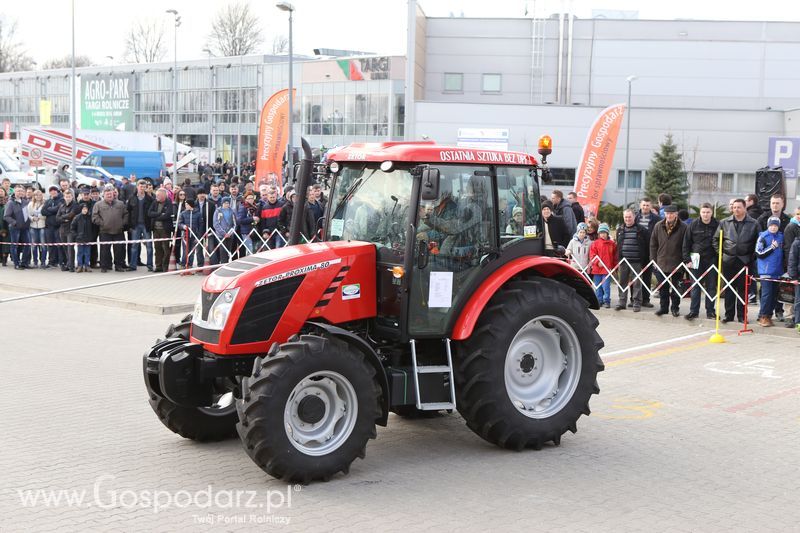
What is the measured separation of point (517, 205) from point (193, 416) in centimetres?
327

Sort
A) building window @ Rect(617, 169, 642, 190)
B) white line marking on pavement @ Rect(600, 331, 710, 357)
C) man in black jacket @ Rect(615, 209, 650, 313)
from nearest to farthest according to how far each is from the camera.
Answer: white line marking on pavement @ Rect(600, 331, 710, 357) < man in black jacket @ Rect(615, 209, 650, 313) < building window @ Rect(617, 169, 642, 190)

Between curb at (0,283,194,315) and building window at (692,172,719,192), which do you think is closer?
curb at (0,283,194,315)

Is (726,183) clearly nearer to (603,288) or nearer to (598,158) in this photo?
(598,158)

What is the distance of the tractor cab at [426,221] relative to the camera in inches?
280

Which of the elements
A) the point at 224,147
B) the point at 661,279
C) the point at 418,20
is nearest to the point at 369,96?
the point at 418,20

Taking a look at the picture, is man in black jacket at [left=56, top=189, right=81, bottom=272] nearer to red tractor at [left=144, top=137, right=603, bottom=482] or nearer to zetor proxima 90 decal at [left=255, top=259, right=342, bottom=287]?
red tractor at [left=144, top=137, right=603, bottom=482]

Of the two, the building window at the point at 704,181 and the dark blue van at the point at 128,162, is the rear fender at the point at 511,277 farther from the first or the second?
the dark blue van at the point at 128,162

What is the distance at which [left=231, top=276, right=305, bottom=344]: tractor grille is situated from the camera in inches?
261

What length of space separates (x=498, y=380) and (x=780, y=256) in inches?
333

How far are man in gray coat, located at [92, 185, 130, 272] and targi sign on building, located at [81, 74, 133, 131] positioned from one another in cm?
6760

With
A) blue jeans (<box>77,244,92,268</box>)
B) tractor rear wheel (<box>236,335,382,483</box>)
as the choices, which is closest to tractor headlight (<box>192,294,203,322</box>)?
tractor rear wheel (<box>236,335,382,483</box>)

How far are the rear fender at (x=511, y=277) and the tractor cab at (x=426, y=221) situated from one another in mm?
66

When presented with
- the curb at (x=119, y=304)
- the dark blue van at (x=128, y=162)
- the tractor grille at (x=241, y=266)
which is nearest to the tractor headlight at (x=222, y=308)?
the tractor grille at (x=241, y=266)

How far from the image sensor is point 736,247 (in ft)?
47.2
